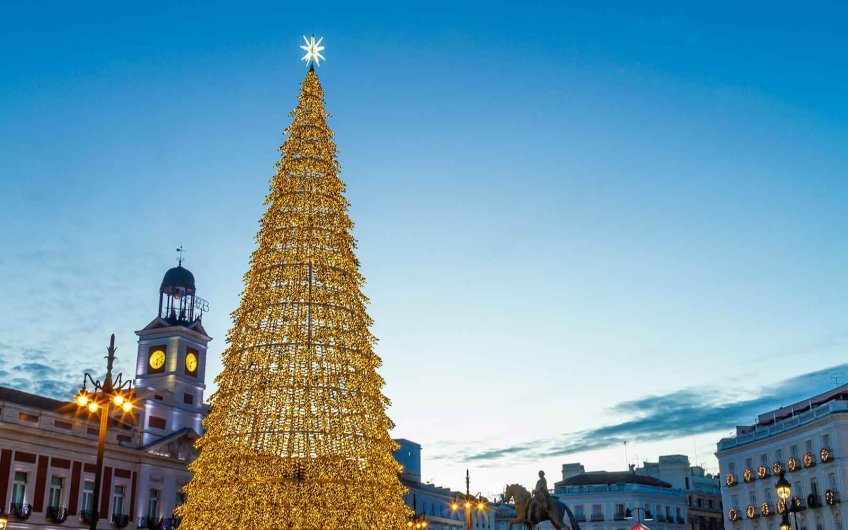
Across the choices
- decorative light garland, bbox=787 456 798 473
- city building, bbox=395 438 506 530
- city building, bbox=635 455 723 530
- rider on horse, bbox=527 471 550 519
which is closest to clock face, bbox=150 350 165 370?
city building, bbox=395 438 506 530

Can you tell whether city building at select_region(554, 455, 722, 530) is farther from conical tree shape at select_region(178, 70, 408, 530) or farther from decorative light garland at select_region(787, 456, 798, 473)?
conical tree shape at select_region(178, 70, 408, 530)

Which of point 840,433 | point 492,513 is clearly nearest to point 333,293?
point 840,433

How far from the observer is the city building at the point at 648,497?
9775cm

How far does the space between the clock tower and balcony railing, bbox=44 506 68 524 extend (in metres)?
12.0

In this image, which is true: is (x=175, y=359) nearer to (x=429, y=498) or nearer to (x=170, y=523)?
(x=170, y=523)

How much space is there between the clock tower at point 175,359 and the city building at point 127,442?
0.08m

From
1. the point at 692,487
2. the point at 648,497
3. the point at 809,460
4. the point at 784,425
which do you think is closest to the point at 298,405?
the point at 809,460

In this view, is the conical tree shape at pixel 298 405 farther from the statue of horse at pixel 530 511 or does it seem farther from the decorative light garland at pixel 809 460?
the decorative light garland at pixel 809 460

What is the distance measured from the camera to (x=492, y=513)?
11225 cm

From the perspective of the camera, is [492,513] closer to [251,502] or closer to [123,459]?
[123,459]

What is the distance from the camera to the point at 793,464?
6519cm

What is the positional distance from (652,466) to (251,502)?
9165 cm

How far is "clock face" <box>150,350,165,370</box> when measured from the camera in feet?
212

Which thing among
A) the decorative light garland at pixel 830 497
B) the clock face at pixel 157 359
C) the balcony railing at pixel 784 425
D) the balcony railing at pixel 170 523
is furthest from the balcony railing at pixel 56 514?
the balcony railing at pixel 784 425
